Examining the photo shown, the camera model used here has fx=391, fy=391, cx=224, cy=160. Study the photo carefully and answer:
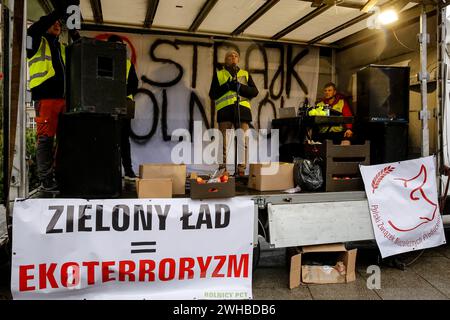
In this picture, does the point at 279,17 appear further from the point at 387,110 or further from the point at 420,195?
the point at 420,195

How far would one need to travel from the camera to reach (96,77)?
3.15 meters

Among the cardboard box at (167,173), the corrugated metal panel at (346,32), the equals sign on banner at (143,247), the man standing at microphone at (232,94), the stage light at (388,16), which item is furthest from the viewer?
the corrugated metal panel at (346,32)

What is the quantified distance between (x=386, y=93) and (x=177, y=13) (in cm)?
303

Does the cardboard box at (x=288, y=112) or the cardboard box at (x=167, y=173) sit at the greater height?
the cardboard box at (x=288, y=112)

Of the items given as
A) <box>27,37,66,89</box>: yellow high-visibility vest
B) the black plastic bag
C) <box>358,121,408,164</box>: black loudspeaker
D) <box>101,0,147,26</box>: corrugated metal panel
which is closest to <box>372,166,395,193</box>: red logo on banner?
<box>358,121,408,164</box>: black loudspeaker

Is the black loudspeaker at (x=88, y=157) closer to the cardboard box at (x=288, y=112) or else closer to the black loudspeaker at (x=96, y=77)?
the black loudspeaker at (x=96, y=77)

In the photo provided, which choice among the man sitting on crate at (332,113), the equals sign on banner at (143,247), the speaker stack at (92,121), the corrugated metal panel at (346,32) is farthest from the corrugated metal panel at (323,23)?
the equals sign on banner at (143,247)

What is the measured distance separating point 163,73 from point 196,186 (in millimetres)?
3723

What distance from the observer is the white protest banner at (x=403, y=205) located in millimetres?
3789

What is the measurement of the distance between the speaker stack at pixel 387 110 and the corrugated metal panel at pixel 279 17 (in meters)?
1.34

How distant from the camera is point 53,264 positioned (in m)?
2.94

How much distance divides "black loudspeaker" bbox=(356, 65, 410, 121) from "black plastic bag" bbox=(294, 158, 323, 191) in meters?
1.04

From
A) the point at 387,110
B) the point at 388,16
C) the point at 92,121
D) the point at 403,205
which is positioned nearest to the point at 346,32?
the point at 388,16

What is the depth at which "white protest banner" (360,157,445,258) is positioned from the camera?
3.79 metres
